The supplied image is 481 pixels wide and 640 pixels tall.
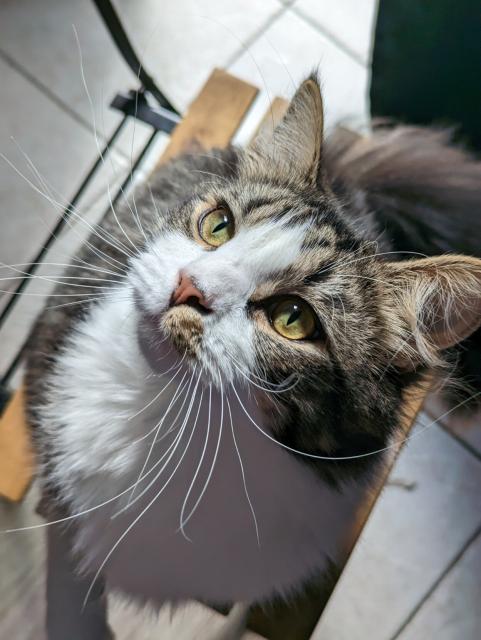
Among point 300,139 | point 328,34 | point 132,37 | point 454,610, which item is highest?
point 328,34

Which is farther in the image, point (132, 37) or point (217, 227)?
point (132, 37)

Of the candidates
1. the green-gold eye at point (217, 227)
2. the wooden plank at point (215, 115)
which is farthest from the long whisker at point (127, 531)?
the wooden plank at point (215, 115)

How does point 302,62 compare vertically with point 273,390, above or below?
above

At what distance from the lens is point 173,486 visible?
2.34 ft

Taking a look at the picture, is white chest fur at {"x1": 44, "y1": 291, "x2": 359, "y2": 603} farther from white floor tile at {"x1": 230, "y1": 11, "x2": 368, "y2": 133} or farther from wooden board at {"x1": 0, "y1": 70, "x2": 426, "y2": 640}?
white floor tile at {"x1": 230, "y1": 11, "x2": 368, "y2": 133}

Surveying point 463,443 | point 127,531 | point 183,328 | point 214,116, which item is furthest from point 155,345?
point 463,443

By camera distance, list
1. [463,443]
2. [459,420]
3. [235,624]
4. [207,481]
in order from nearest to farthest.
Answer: [207,481] → [235,624] → [459,420] → [463,443]

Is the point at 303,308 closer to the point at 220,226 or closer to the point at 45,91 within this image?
the point at 220,226

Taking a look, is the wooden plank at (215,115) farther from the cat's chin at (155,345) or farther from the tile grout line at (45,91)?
the cat's chin at (155,345)

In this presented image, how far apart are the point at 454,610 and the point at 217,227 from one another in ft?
3.18

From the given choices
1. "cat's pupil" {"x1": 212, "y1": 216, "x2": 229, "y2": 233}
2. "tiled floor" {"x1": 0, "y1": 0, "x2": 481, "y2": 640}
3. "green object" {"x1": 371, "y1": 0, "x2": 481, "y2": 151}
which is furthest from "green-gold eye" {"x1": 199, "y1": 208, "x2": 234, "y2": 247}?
"green object" {"x1": 371, "y1": 0, "x2": 481, "y2": 151}

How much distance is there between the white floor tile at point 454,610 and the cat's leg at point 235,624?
1.36ft

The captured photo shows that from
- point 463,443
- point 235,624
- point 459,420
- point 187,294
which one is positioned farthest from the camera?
point 463,443

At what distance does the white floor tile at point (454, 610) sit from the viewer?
1146 mm
